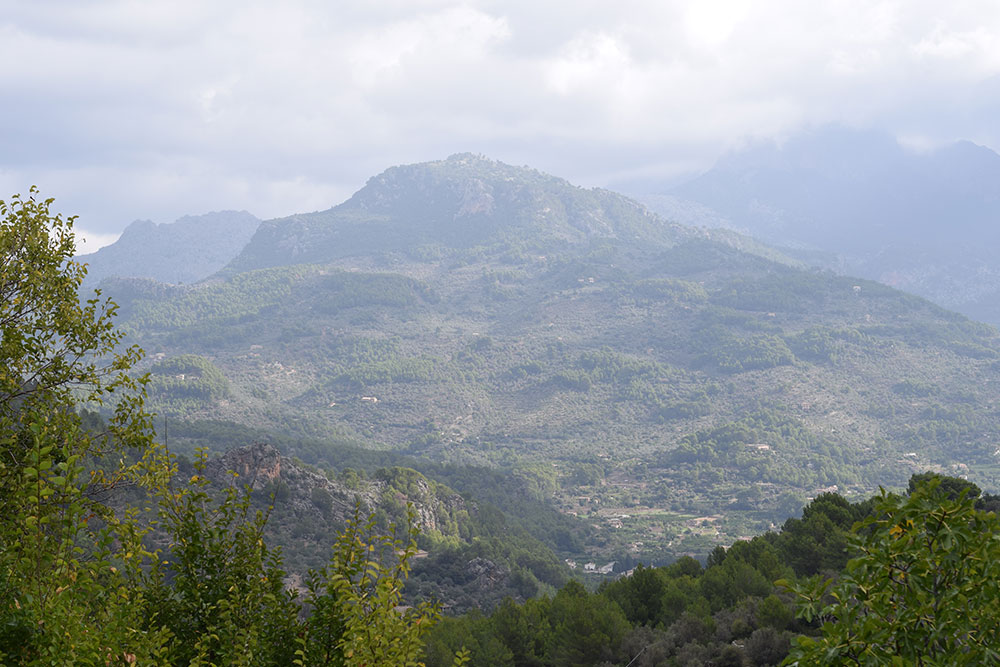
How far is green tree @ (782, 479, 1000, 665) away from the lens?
5.51 metres

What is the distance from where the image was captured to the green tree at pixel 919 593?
551cm

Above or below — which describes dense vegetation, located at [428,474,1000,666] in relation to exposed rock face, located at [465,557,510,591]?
above

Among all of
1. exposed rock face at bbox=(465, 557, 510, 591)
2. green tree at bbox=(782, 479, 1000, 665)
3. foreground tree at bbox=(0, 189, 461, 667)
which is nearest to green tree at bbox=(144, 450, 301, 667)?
foreground tree at bbox=(0, 189, 461, 667)

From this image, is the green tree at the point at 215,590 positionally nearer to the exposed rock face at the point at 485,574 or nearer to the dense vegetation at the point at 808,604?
the dense vegetation at the point at 808,604

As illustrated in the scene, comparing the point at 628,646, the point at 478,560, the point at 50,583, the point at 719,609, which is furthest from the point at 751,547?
the point at 478,560

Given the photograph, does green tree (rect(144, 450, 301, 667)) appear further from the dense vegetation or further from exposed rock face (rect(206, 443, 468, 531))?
exposed rock face (rect(206, 443, 468, 531))

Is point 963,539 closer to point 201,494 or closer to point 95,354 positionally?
point 201,494

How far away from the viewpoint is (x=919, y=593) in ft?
19.0

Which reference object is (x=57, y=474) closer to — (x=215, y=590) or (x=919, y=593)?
(x=215, y=590)

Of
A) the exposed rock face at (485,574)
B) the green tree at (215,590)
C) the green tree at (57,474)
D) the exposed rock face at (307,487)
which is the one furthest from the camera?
the exposed rock face at (307,487)

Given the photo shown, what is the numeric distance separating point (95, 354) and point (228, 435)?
412 ft

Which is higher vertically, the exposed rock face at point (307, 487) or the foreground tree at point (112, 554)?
the foreground tree at point (112, 554)

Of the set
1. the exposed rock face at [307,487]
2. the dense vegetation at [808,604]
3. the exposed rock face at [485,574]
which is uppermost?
the dense vegetation at [808,604]

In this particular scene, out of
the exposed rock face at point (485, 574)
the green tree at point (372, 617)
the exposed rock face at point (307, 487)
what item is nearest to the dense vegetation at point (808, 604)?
the green tree at point (372, 617)
